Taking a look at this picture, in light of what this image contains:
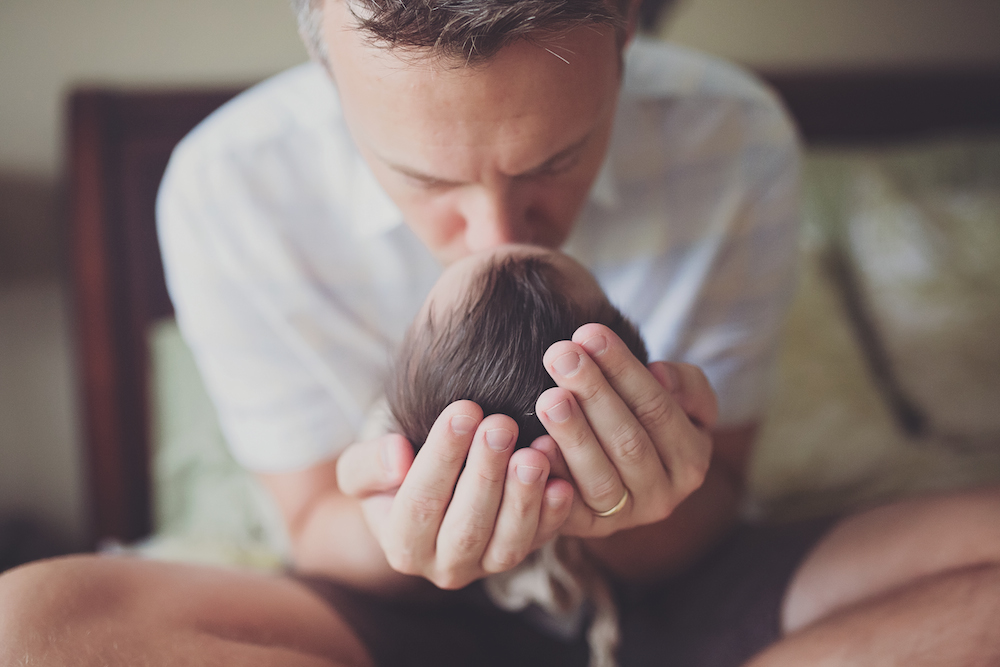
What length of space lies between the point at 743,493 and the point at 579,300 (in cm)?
65

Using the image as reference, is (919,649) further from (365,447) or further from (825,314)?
(825,314)

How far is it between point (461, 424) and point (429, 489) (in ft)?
0.26

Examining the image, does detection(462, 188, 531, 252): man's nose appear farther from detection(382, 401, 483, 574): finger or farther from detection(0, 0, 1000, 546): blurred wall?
detection(0, 0, 1000, 546): blurred wall

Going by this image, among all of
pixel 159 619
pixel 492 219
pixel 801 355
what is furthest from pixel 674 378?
pixel 801 355

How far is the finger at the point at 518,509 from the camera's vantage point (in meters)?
0.53

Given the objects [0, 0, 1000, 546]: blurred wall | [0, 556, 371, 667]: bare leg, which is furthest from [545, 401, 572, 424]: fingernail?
[0, 0, 1000, 546]: blurred wall

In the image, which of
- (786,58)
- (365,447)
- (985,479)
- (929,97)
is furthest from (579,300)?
(929,97)

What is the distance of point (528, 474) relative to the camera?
1.73 feet

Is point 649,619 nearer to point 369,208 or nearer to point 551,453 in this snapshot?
point 551,453

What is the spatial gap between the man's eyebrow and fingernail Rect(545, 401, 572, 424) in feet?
0.87

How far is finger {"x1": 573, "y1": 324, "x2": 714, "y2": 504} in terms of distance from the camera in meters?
0.53

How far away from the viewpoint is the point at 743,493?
1100 mm

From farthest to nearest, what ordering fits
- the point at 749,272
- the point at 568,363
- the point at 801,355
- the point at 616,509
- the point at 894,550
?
the point at 801,355 < the point at 749,272 < the point at 894,550 < the point at 616,509 < the point at 568,363

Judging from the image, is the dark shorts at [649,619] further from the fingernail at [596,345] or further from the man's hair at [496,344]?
the fingernail at [596,345]
